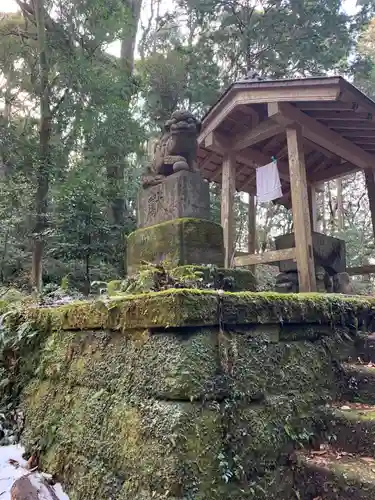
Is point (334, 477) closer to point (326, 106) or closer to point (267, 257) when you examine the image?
point (267, 257)

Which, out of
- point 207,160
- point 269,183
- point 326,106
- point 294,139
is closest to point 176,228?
point 294,139

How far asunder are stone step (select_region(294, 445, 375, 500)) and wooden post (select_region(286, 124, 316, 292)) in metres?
3.43

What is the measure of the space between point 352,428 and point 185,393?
114 centimetres

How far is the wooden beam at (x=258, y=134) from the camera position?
643 centimetres

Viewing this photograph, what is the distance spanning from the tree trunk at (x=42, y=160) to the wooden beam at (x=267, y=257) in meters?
4.08

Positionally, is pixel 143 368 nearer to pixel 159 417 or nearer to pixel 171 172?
pixel 159 417

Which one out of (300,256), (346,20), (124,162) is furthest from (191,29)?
(300,256)

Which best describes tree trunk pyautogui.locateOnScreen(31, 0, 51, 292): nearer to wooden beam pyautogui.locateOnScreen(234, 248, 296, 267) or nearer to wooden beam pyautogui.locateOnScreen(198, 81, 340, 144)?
wooden beam pyautogui.locateOnScreen(198, 81, 340, 144)

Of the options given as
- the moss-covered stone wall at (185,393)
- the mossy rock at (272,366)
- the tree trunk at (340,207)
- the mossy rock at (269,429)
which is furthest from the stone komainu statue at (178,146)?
the tree trunk at (340,207)

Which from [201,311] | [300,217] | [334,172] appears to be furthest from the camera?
[334,172]

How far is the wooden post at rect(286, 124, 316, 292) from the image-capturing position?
5.51 m

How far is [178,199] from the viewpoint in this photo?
3.98 metres

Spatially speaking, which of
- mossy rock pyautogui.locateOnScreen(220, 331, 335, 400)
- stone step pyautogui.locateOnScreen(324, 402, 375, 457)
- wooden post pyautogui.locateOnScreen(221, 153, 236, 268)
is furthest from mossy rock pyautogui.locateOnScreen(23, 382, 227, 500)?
wooden post pyautogui.locateOnScreen(221, 153, 236, 268)

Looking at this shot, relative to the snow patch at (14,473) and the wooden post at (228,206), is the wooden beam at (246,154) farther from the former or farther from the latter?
the snow patch at (14,473)
